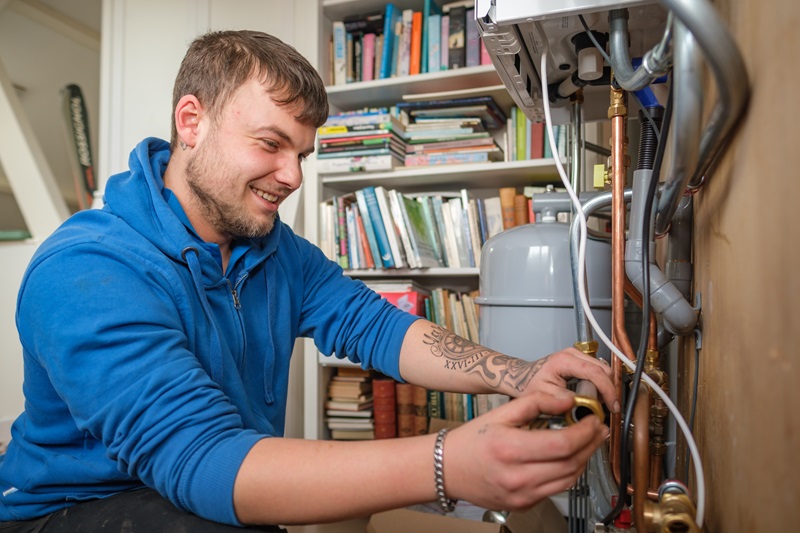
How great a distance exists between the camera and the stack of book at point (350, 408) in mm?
2141

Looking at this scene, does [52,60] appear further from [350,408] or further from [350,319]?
[350,319]

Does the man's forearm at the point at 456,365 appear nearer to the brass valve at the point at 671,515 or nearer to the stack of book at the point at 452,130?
the brass valve at the point at 671,515

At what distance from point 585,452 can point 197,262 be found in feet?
2.23

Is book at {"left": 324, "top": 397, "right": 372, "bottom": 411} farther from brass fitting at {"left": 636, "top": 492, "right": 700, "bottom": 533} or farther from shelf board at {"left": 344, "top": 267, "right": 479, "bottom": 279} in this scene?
brass fitting at {"left": 636, "top": 492, "right": 700, "bottom": 533}

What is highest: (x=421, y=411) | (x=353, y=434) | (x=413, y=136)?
(x=413, y=136)

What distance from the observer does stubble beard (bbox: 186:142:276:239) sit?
102cm

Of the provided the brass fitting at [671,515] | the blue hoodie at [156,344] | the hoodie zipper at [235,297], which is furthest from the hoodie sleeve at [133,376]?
the brass fitting at [671,515]

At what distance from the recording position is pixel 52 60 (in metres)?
2.85

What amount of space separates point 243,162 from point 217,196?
0.27ft

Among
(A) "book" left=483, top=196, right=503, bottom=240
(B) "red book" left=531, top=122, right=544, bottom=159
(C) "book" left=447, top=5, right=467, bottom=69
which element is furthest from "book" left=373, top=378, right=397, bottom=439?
(C) "book" left=447, top=5, right=467, bottom=69

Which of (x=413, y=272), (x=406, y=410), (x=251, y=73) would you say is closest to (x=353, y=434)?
(x=406, y=410)

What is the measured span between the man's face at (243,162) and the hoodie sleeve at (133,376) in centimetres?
26

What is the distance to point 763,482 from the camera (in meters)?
0.43

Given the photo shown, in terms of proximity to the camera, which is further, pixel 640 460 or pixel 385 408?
pixel 385 408
